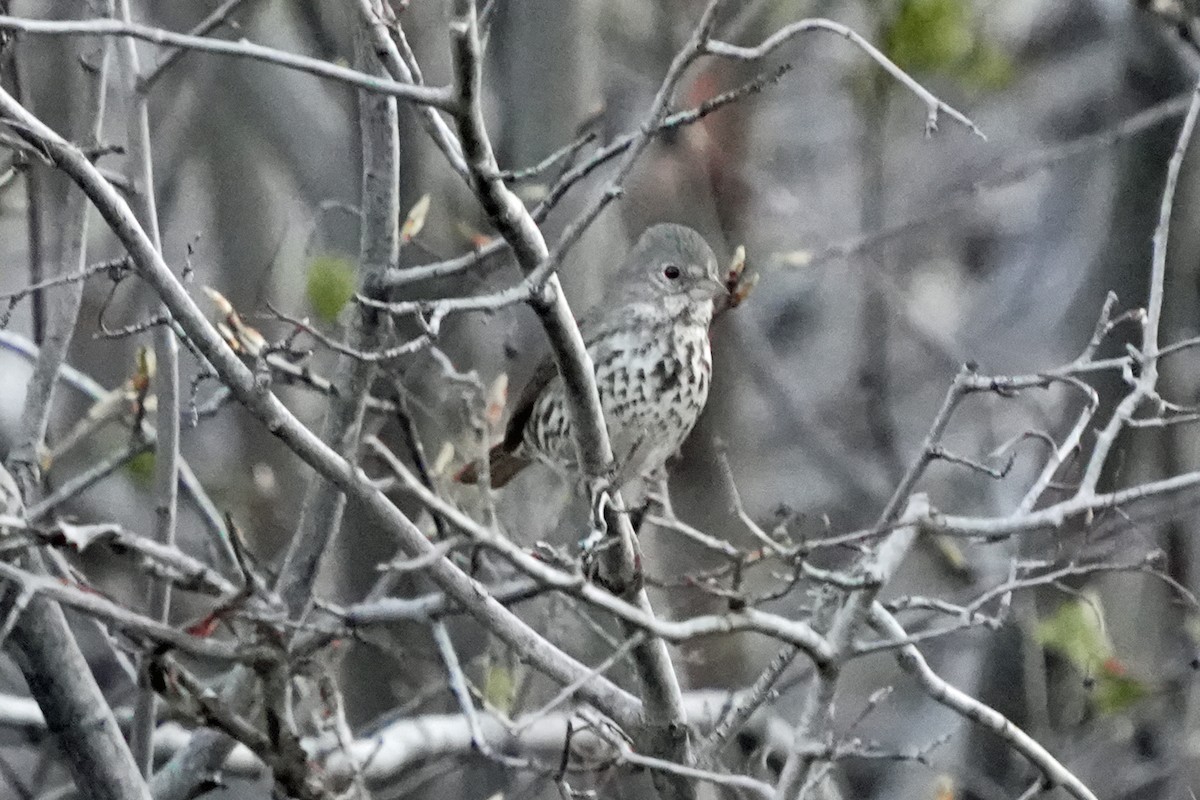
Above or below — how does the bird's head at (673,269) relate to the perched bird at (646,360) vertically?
above

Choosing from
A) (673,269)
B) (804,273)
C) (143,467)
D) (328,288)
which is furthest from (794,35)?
(804,273)

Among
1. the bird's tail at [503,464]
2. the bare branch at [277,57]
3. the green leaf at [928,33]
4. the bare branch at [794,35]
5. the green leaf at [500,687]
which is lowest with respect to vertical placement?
the green leaf at [500,687]

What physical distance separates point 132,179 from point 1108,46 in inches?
243

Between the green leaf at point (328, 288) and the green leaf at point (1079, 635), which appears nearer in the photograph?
the green leaf at point (328, 288)

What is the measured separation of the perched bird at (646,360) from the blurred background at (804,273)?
499 millimetres

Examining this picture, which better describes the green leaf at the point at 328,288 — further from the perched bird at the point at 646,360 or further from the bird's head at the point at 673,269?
Answer: the bird's head at the point at 673,269

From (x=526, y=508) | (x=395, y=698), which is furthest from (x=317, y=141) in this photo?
(x=395, y=698)

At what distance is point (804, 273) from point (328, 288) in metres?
5.23

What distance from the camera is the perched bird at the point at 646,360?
5660 mm

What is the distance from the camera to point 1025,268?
10.1 meters

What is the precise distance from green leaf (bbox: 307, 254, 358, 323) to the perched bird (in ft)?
2.31

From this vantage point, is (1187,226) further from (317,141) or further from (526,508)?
(317,141)

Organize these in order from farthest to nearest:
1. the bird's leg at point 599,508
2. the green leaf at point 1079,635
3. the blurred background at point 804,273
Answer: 1. the blurred background at point 804,273
2. the green leaf at point 1079,635
3. the bird's leg at point 599,508

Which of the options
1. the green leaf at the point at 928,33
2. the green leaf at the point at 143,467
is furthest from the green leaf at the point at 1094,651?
the green leaf at the point at 143,467
